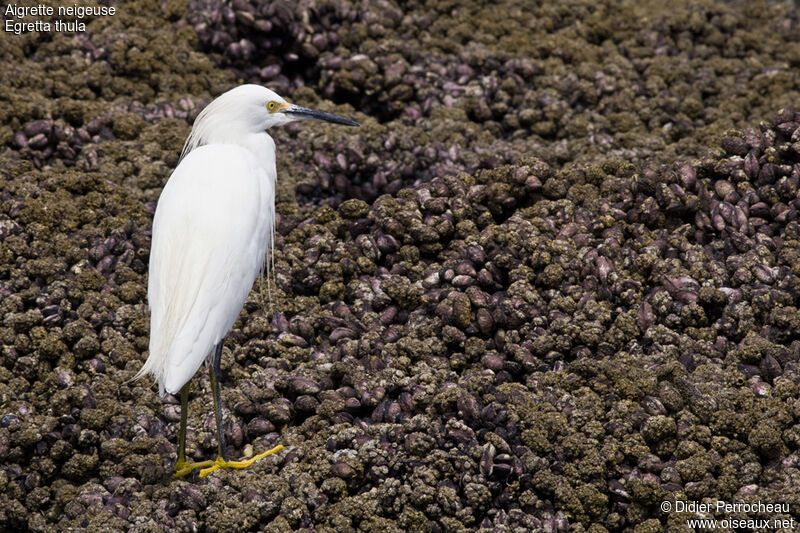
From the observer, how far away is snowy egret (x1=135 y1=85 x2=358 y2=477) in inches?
163

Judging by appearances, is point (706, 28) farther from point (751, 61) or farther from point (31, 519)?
point (31, 519)

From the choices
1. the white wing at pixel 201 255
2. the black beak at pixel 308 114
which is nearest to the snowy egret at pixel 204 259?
the white wing at pixel 201 255

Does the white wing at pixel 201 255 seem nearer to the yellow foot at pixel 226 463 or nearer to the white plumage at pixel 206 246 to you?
the white plumage at pixel 206 246

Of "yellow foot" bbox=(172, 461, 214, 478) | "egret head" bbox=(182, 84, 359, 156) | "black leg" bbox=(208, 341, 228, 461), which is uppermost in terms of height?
"egret head" bbox=(182, 84, 359, 156)

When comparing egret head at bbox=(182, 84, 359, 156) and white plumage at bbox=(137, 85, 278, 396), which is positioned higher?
egret head at bbox=(182, 84, 359, 156)

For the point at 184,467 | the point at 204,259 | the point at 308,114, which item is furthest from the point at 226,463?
the point at 308,114

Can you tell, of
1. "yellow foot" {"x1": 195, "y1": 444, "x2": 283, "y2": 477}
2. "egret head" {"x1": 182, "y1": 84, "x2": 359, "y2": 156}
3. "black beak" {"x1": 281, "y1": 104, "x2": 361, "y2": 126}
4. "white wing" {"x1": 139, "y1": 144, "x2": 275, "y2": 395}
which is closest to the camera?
"white wing" {"x1": 139, "y1": 144, "x2": 275, "y2": 395}

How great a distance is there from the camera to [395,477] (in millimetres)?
4031

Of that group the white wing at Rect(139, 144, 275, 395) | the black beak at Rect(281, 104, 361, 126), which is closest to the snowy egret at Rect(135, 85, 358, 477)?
the white wing at Rect(139, 144, 275, 395)

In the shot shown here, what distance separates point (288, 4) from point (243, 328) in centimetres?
310

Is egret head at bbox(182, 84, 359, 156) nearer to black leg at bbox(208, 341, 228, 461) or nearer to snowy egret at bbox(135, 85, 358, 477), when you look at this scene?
snowy egret at bbox(135, 85, 358, 477)

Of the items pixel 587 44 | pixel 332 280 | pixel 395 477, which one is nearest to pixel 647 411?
pixel 395 477

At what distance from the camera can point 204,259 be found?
4.29 m

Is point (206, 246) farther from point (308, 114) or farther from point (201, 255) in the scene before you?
point (308, 114)
